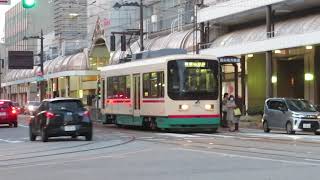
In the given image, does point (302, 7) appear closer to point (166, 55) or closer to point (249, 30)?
point (249, 30)

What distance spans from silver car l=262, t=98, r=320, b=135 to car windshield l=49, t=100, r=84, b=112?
31.8ft

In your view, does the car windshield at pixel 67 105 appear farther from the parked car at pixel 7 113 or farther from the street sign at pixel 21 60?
the street sign at pixel 21 60

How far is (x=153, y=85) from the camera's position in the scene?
31.6 m

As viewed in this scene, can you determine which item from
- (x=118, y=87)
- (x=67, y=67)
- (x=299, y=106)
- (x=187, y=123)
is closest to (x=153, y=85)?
(x=187, y=123)

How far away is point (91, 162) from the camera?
57.4ft

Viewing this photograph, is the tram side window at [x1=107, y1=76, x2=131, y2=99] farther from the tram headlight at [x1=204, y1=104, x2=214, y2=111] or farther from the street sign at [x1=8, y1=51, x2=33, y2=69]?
the street sign at [x1=8, y1=51, x2=33, y2=69]

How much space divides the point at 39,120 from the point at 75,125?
161 centimetres

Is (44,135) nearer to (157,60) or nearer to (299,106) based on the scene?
(157,60)

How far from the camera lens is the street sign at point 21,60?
7844 cm

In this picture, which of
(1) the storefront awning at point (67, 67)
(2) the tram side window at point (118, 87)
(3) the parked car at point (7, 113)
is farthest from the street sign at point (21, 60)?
(2) the tram side window at point (118, 87)

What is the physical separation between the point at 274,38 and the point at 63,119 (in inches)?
808

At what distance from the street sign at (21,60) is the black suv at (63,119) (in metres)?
53.4

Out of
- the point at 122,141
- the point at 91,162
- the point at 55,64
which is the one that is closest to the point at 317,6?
the point at 122,141

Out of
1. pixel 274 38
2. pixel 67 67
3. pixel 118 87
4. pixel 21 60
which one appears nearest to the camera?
pixel 118 87
